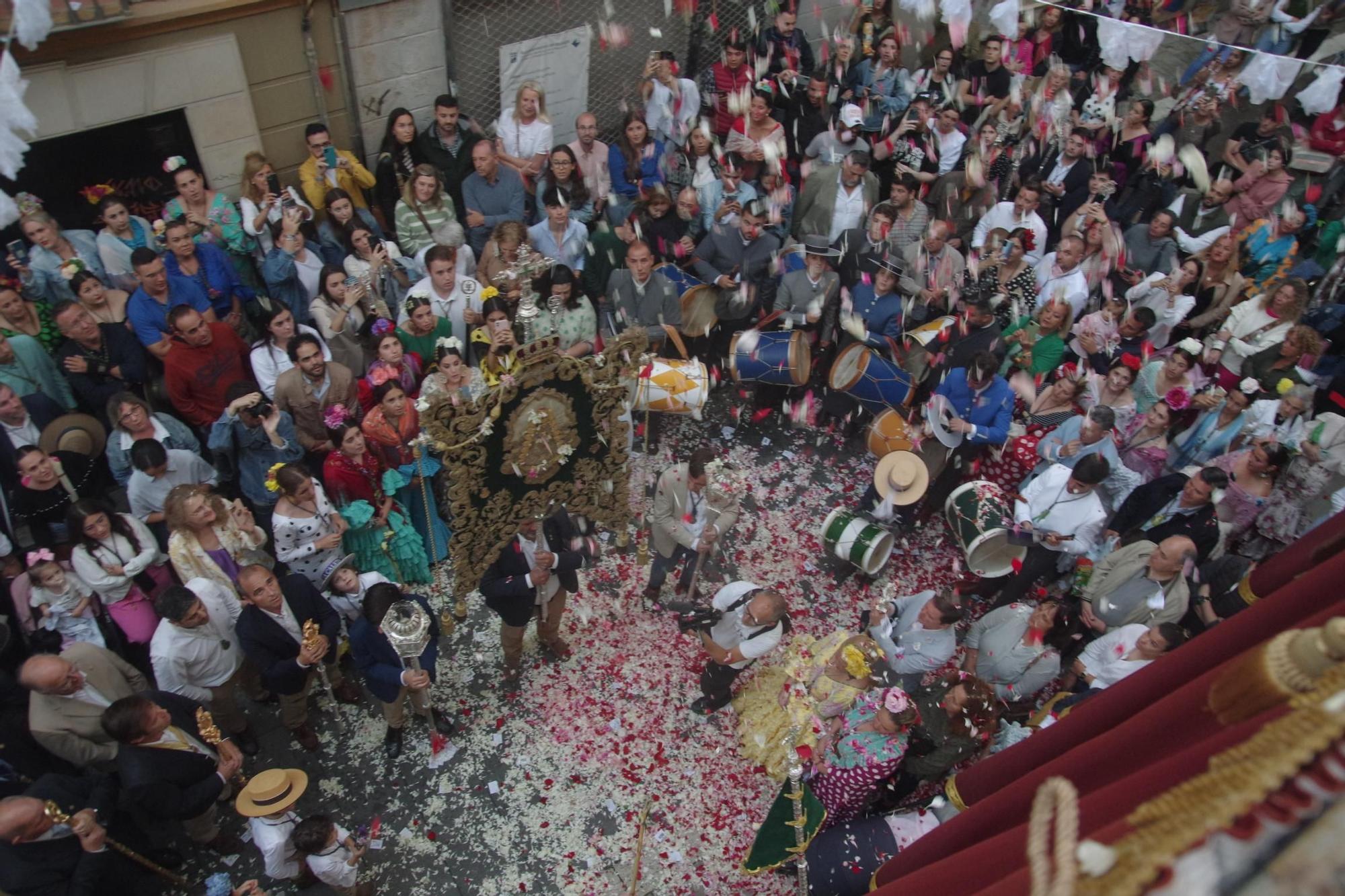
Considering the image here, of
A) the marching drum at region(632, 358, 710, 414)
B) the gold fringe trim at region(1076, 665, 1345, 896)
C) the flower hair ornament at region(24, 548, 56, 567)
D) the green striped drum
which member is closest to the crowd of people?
the flower hair ornament at region(24, 548, 56, 567)

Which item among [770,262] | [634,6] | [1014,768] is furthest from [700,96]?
[1014,768]

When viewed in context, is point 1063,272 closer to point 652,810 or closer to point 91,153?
point 652,810

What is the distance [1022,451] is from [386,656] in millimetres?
4728

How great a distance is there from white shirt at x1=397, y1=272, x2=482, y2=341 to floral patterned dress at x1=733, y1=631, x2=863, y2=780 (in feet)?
11.6

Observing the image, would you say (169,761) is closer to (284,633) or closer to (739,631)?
(284,633)

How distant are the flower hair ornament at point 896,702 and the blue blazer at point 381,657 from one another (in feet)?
8.47

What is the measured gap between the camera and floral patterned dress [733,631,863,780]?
198 inches

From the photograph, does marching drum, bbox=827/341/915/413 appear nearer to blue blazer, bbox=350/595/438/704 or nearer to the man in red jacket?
blue blazer, bbox=350/595/438/704

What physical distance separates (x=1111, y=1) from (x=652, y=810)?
12.4 metres

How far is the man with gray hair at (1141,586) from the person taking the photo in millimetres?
5270

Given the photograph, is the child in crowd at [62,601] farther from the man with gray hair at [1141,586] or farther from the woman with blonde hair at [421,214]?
the man with gray hair at [1141,586]

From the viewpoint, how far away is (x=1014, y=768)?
2004 millimetres

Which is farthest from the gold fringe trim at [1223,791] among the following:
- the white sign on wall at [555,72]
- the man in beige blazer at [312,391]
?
the white sign on wall at [555,72]

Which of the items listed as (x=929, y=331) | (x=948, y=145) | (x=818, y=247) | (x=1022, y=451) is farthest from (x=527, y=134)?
(x=1022, y=451)
